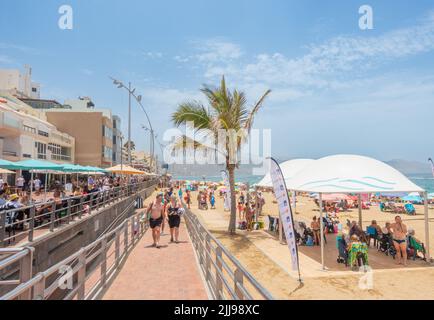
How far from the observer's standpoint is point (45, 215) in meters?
10.0

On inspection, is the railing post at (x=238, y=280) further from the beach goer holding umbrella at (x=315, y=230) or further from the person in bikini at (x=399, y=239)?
the beach goer holding umbrella at (x=315, y=230)

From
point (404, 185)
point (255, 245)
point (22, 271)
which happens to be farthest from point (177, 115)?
point (22, 271)

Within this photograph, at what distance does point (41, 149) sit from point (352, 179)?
112ft

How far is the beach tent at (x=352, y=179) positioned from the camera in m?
10.4

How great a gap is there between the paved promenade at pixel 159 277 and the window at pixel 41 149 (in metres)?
29.8

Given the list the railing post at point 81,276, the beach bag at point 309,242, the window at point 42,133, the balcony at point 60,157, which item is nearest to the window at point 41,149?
the window at point 42,133

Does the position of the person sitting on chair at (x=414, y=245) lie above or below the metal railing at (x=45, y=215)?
below

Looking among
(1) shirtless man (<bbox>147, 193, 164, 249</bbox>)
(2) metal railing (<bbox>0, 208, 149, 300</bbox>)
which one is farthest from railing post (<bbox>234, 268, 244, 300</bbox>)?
(1) shirtless man (<bbox>147, 193, 164, 249</bbox>)

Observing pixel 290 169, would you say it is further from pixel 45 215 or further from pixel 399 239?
pixel 45 215

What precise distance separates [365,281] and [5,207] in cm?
1101

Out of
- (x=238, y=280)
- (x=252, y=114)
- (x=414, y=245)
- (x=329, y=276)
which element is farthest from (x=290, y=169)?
(x=238, y=280)
